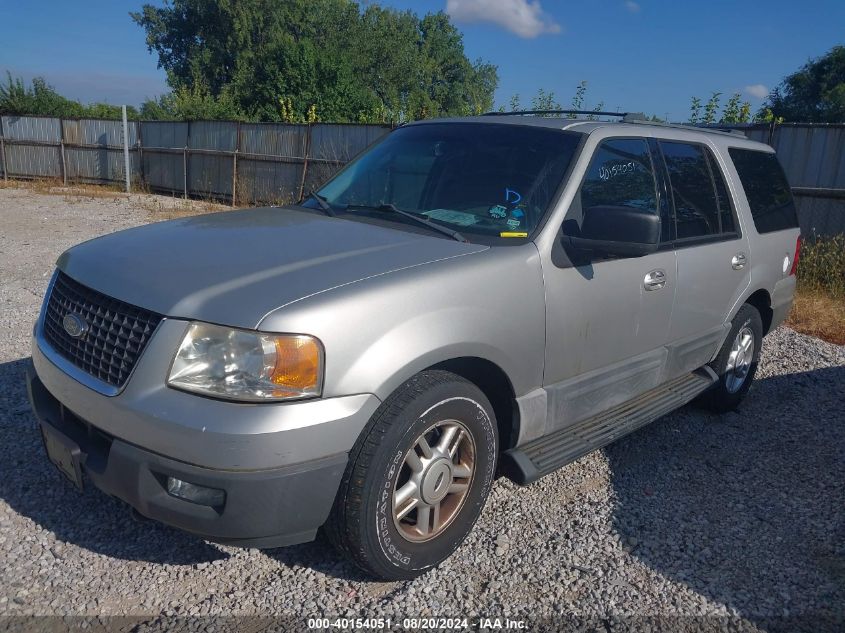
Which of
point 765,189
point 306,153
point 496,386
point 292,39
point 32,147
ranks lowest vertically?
point 496,386

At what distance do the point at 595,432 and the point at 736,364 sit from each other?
1961 millimetres

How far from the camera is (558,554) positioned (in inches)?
126

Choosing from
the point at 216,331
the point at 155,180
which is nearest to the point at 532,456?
the point at 216,331

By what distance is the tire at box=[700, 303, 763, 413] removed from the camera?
477cm

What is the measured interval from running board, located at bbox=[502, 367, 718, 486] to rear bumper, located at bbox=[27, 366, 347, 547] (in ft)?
3.37

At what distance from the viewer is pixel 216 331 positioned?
2.39m

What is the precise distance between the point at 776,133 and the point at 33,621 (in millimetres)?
10340

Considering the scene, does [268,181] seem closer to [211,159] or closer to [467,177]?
[211,159]

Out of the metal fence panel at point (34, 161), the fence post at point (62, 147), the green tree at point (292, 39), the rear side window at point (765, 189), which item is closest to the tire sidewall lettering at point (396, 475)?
the rear side window at point (765, 189)

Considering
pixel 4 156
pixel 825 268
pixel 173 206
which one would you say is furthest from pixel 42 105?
pixel 825 268

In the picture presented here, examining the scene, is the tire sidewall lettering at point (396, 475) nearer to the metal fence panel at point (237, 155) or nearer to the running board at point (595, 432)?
the running board at point (595, 432)

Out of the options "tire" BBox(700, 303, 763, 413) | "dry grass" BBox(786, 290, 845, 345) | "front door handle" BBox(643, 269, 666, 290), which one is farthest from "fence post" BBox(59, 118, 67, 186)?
"front door handle" BBox(643, 269, 666, 290)

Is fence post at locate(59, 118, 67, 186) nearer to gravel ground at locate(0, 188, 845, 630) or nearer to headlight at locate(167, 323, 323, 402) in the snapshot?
gravel ground at locate(0, 188, 845, 630)

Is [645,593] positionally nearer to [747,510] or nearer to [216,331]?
[747,510]
